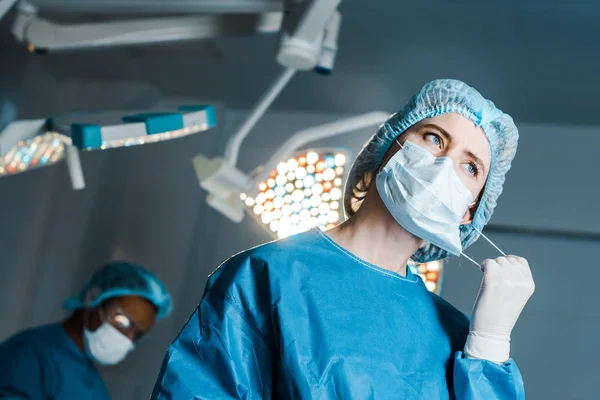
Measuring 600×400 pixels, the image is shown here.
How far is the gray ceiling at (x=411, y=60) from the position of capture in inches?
102

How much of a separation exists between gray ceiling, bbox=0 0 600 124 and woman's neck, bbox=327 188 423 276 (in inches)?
34.3

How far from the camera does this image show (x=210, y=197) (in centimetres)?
238

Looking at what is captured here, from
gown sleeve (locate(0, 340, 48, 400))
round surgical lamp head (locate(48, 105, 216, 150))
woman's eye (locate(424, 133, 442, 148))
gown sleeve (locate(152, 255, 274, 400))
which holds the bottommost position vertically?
gown sleeve (locate(0, 340, 48, 400))

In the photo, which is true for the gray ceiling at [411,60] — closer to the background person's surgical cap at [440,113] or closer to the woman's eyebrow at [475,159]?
the background person's surgical cap at [440,113]

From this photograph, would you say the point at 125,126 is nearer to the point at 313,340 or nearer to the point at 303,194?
the point at 303,194

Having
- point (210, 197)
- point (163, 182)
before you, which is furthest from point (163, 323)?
point (210, 197)

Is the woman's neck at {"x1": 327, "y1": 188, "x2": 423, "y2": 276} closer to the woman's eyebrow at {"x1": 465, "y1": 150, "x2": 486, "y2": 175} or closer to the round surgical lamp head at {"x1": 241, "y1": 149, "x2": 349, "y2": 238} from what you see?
the woman's eyebrow at {"x1": 465, "y1": 150, "x2": 486, "y2": 175}

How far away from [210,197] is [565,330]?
1401 millimetres

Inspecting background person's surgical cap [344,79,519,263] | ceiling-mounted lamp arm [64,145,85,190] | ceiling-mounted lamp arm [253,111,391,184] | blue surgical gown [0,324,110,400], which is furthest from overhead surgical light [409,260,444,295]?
blue surgical gown [0,324,110,400]

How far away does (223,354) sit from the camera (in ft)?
4.03

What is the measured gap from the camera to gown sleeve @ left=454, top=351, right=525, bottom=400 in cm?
135

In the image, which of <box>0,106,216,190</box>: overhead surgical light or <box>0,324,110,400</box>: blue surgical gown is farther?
<box>0,324,110,400</box>: blue surgical gown

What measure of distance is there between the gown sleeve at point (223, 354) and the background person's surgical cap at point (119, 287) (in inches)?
62.5

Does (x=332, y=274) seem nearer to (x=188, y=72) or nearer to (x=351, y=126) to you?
(x=351, y=126)
